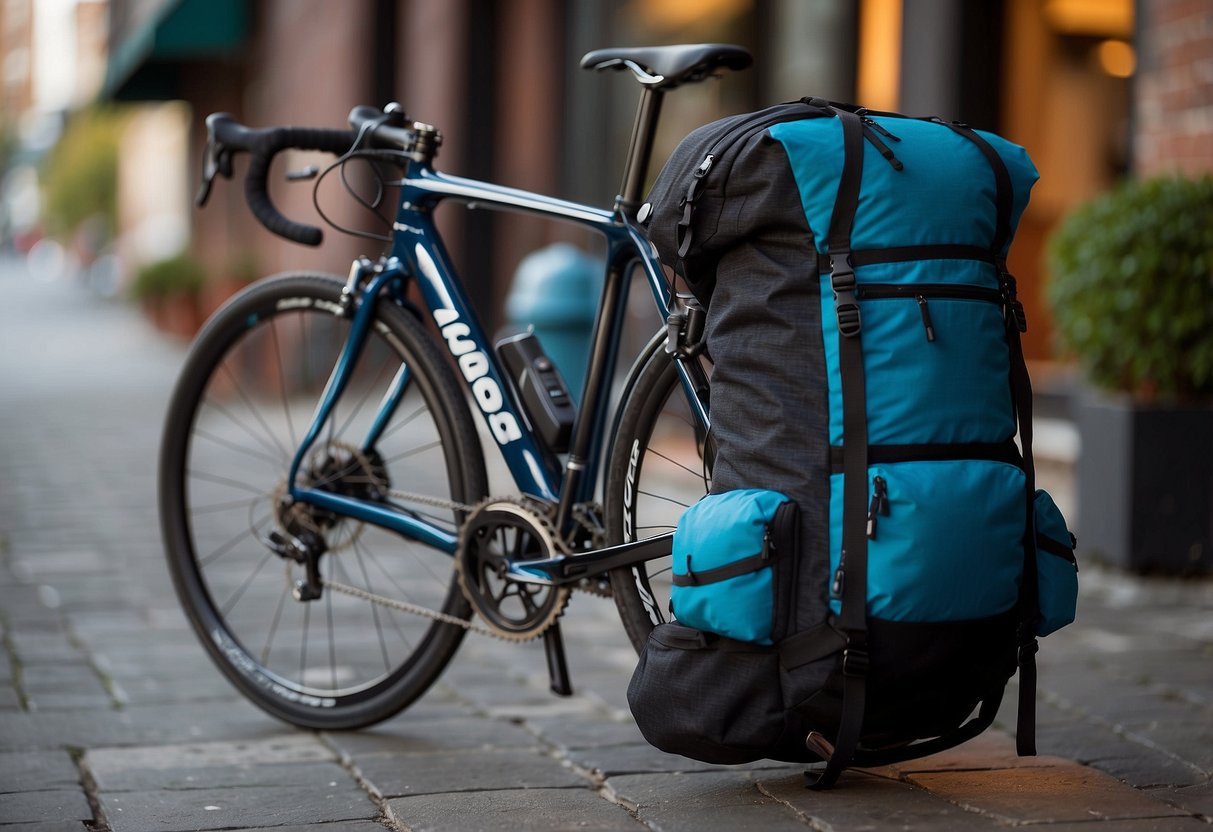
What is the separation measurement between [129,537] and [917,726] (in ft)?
14.0

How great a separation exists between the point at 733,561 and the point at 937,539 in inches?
12.4

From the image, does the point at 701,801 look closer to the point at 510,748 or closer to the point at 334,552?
the point at 510,748

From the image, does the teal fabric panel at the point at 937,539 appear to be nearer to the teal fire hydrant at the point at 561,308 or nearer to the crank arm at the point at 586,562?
the crank arm at the point at 586,562

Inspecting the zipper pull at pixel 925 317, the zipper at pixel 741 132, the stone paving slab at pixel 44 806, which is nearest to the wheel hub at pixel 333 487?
the stone paving slab at pixel 44 806

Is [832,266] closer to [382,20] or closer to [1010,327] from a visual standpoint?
[1010,327]

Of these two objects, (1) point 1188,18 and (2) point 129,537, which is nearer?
(1) point 1188,18

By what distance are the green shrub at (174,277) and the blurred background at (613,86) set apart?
3cm

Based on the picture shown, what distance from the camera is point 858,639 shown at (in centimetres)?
236

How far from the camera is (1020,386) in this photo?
2555mm

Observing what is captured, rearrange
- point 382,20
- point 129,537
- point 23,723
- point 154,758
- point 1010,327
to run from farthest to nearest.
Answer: point 382,20, point 129,537, point 23,723, point 154,758, point 1010,327

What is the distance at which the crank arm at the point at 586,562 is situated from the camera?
8.96ft

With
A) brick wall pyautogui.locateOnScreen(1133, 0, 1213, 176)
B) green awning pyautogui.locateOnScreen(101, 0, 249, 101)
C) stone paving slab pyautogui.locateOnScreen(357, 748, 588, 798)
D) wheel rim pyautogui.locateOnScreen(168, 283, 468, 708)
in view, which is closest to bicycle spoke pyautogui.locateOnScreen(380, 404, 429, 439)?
wheel rim pyautogui.locateOnScreen(168, 283, 468, 708)

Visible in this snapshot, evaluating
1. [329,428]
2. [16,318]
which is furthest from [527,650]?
[16,318]

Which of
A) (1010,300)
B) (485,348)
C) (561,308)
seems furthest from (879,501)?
(561,308)
